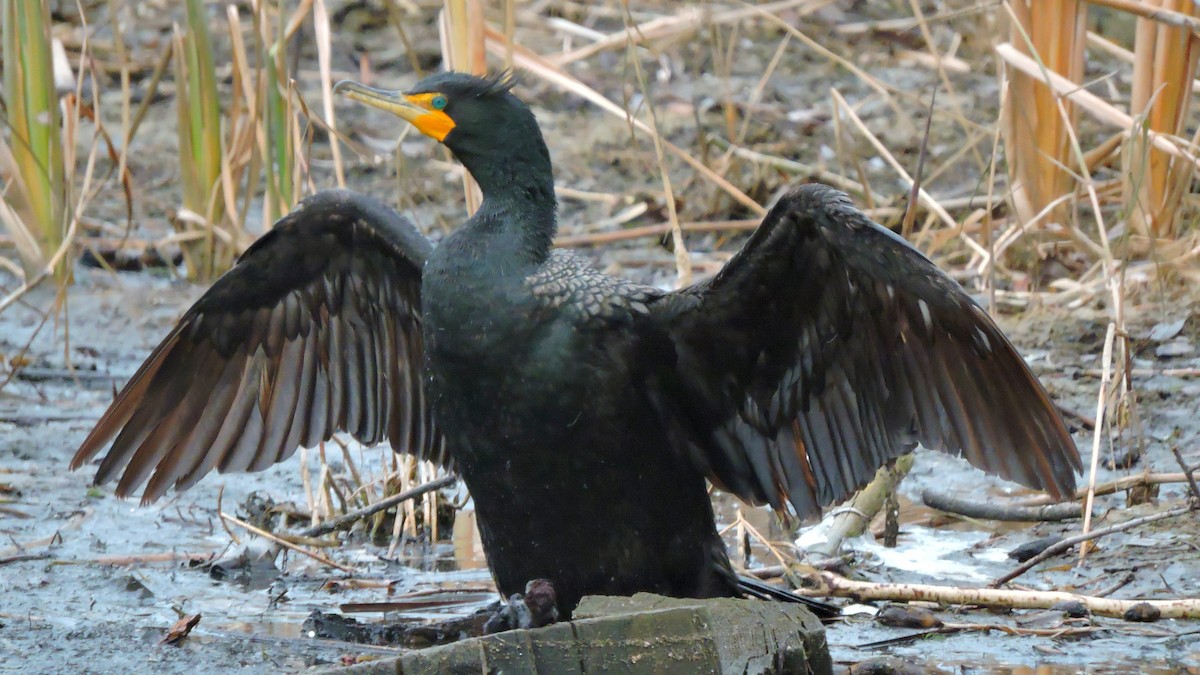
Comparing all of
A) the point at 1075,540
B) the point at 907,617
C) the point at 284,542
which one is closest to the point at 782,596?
the point at 907,617

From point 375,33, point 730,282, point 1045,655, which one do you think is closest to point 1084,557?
point 1045,655

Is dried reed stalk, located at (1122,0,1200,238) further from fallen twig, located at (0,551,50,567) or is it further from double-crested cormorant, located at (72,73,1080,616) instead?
fallen twig, located at (0,551,50,567)

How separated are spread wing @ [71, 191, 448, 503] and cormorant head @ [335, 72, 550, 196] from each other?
39 centimetres

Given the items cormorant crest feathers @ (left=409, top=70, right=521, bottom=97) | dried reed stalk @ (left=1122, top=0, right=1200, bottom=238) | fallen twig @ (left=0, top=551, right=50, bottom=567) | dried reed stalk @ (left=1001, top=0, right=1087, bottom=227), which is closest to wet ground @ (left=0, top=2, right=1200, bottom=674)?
fallen twig @ (left=0, top=551, right=50, bottom=567)

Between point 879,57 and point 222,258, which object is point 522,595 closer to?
point 222,258

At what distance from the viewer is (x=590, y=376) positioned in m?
4.36

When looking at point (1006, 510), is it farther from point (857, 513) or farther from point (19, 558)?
point (19, 558)

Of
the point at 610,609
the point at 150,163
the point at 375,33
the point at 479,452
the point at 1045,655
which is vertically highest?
the point at 375,33

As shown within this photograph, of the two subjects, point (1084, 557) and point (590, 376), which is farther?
point (1084, 557)

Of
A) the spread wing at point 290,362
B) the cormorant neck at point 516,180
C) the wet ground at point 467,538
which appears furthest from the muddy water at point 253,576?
the cormorant neck at point 516,180

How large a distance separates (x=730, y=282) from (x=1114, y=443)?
7.08 feet

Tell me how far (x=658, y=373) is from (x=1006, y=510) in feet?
4.93

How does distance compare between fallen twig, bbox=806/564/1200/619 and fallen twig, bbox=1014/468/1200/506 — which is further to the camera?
fallen twig, bbox=1014/468/1200/506

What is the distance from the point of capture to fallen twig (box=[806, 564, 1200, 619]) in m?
4.36
